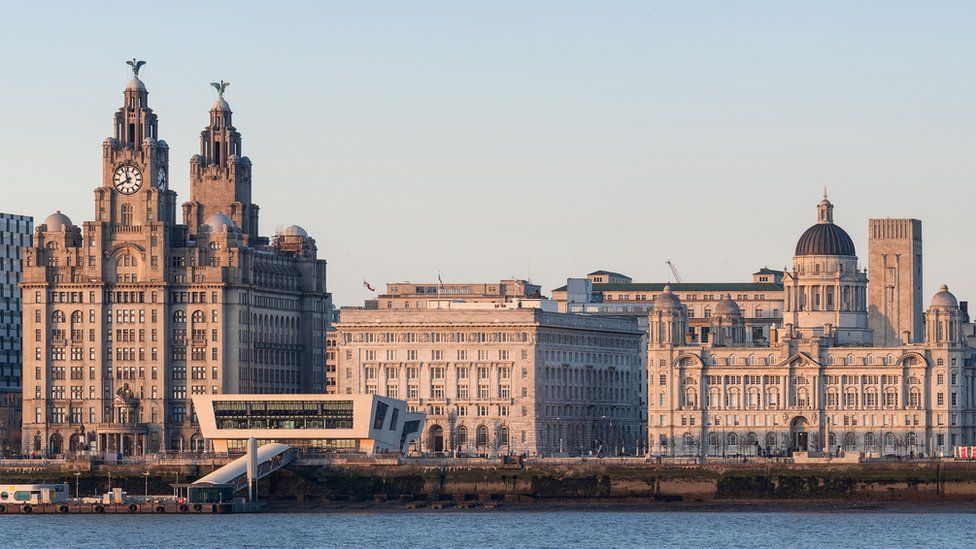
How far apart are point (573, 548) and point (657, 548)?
523 centimetres

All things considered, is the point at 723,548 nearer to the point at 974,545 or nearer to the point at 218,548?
the point at 974,545

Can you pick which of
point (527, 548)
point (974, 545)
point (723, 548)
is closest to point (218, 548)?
point (527, 548)

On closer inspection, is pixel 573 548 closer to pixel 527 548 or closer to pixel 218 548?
pixel 527 548

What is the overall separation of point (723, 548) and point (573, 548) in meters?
9.36

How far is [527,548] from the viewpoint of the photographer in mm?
199875

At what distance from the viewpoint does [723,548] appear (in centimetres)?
19988

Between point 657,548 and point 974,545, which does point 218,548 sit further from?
point 974,545

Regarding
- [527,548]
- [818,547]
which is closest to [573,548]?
[527,548]

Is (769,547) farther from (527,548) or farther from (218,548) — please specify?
(218,548)

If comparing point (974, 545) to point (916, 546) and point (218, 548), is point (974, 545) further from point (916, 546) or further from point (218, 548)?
point (218, 548)

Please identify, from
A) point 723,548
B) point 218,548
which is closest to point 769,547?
point 723,548

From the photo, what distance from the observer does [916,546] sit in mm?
198500

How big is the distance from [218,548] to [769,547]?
3429 centimetres

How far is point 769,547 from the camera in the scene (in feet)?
655
